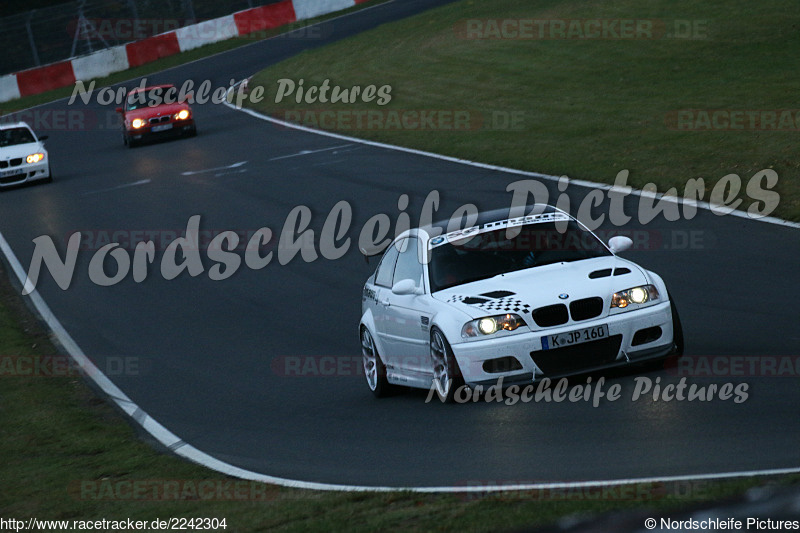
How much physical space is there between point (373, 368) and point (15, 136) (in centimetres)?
2092

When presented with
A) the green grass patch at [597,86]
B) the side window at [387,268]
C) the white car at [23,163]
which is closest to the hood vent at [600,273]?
the side window at [387,268]

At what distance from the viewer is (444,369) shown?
9352mm

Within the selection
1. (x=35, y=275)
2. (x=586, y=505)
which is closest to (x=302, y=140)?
(x=35, y=275)

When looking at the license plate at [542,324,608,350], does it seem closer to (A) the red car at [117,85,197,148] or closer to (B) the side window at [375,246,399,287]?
(B) the side window at [375,246,399,287]

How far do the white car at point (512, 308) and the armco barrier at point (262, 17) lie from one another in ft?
135

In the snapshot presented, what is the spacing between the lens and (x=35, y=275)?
1889cm

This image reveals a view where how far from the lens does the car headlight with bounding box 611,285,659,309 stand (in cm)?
904

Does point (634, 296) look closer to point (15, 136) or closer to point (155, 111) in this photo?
point (15, 136)

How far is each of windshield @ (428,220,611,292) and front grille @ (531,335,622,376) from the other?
1.07 metres

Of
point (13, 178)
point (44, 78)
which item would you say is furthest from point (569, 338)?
point (44, 78)

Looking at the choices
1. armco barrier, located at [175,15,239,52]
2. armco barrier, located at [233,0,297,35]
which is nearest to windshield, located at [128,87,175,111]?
armco barrier, located at [175,15,239,52]

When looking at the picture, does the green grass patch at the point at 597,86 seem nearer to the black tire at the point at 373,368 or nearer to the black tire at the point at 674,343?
the black tire at the point at 674,343

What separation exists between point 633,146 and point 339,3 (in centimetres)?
3174

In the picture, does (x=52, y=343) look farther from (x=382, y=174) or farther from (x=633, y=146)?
(x=633, y=146)
